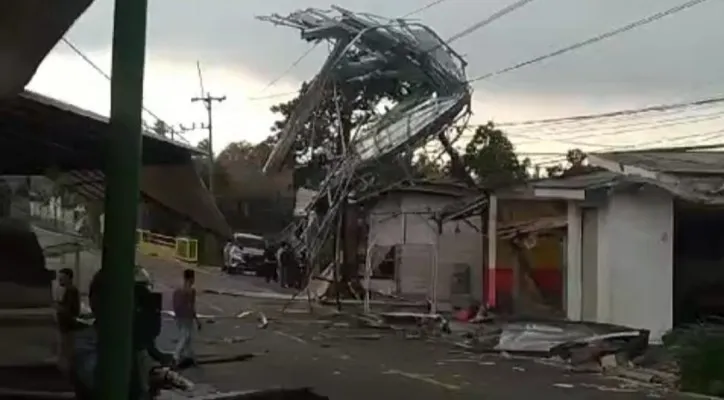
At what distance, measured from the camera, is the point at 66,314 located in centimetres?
1180

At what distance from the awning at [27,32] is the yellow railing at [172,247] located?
51332 millimetres

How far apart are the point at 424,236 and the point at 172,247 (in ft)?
73.2

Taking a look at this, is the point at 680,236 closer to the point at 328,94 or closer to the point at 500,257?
the point at 500,257

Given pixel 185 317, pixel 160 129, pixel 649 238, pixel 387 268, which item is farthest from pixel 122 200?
pixel 387 268

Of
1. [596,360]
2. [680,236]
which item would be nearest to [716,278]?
[680,236]

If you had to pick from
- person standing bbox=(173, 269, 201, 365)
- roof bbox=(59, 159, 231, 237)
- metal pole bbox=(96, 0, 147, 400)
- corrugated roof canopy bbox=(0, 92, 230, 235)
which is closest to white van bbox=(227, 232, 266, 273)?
person standing bbox=(173, 269, 201, 365)

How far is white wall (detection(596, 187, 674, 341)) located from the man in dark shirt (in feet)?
49.5

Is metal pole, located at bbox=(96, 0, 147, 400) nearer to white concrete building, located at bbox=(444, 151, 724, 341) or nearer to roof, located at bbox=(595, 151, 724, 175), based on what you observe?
white concrete building, located at bbox=(444, 151, 724, 341)

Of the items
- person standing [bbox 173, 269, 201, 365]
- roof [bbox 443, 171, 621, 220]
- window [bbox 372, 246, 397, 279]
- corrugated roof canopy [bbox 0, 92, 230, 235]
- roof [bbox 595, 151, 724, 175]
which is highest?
roof [bbox 595, 151, 724, 175]

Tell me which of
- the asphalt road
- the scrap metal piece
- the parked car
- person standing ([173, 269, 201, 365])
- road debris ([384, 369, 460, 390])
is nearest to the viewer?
the asphalt road

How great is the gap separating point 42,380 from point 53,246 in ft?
40.3

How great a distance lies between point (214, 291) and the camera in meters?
45.5

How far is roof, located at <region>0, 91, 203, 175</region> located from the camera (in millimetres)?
8008

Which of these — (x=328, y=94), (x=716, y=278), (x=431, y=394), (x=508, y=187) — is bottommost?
(x=431, y=394)
